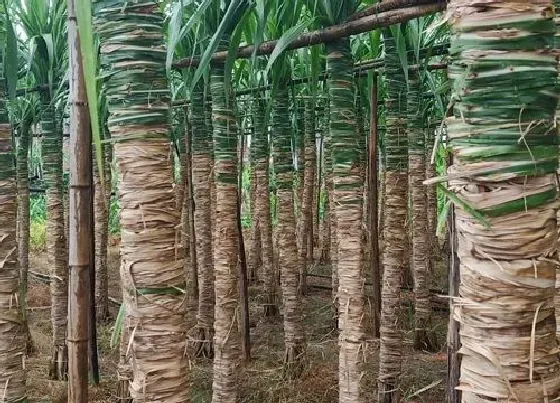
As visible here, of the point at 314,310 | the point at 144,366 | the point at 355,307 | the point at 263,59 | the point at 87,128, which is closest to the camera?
the point at 144,366

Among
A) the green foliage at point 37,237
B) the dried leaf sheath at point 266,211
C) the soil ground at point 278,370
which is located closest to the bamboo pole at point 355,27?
the soil ground at point 278,370

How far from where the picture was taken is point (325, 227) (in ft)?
27.8

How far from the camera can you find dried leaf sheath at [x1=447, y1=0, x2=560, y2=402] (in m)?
0.76

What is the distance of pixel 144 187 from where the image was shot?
133 centimetres

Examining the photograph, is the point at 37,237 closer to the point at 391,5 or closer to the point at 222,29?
the point at 222,29

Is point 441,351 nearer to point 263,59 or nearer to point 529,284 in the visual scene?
point 263,59

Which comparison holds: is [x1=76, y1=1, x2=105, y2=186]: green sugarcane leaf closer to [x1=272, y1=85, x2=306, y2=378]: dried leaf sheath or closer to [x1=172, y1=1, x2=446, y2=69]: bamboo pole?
[x1=172, y1=1, x2=446, y2=69]: bamboo pole

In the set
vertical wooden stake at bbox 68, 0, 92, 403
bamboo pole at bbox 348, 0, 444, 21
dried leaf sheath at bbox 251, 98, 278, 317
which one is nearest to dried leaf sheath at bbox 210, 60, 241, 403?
bamboo pole at bbox 348, 0, 444, 21

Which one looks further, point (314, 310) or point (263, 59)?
point (314, 310)

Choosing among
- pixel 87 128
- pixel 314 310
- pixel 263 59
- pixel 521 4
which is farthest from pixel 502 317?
pixel 314 310

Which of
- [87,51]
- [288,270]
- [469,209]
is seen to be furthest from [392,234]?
[87,51]

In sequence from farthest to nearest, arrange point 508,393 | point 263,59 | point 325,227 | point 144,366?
point 325,227 < point 263,59 < point 144,366 < point 508,393

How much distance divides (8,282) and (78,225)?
0.80 metres

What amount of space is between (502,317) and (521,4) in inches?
15.2
